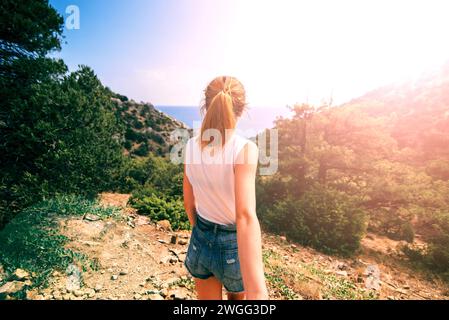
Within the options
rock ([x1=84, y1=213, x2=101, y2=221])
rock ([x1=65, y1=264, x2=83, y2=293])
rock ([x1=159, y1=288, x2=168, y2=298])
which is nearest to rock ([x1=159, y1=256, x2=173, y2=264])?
rock ([x1=159, y1=288, x2=168, y2=298])

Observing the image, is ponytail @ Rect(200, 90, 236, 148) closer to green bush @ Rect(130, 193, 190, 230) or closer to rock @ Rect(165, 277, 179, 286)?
rock @ Rect(165, 277, 179, 286)

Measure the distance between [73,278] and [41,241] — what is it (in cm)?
145

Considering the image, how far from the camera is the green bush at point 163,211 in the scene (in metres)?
6.22

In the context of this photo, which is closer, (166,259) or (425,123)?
(166,259)

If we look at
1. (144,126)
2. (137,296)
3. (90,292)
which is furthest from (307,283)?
(144,126)

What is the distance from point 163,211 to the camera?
6.63 metres

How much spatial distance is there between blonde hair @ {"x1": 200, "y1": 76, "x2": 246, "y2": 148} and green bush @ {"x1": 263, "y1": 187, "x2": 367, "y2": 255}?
6.63 m

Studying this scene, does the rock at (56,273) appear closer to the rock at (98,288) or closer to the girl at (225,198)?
the rock at (98,288)

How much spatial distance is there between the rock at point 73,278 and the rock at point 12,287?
56 centimetres

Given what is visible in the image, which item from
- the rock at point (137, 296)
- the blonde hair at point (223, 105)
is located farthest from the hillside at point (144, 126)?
the blonde hair at point (223, 105)

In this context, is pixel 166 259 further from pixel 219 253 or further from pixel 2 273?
pixel 219 253

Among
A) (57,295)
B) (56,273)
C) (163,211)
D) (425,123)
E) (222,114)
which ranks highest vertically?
(425,123)

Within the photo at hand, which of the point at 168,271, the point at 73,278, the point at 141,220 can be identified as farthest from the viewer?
the point at 141,220

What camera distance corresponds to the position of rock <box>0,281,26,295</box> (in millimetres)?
3077
